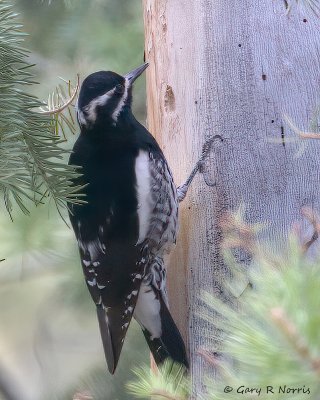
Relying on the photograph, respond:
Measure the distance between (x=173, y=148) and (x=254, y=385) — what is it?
4.53 ft

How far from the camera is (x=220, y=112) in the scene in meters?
2.18

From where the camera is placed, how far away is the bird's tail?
2.08m

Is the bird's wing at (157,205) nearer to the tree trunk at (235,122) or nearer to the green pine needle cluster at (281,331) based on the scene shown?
the tree trunk at (235,122)

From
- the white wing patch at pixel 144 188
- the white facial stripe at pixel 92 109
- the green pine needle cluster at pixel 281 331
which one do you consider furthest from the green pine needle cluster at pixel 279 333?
the white facial stripe at pixel 92 109

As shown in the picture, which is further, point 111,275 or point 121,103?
point 121,103

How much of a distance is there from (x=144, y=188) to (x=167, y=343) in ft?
1.46

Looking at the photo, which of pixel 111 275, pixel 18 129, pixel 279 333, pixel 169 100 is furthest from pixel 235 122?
pixel 279 333

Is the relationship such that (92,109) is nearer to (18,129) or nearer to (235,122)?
(235,122)

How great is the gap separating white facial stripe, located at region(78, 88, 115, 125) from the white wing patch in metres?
0.18

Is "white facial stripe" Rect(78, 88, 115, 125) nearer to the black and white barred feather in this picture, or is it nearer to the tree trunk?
the black and white barred feather

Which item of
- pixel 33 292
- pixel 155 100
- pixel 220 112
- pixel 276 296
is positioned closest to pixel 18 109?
pixel 276 296

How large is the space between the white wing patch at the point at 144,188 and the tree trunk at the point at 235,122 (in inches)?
3.8

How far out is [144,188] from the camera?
229cm

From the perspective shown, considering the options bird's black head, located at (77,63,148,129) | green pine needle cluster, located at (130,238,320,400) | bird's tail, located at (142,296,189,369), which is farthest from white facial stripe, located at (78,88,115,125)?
green pine needle cluster, located at (130,238,320,400)
